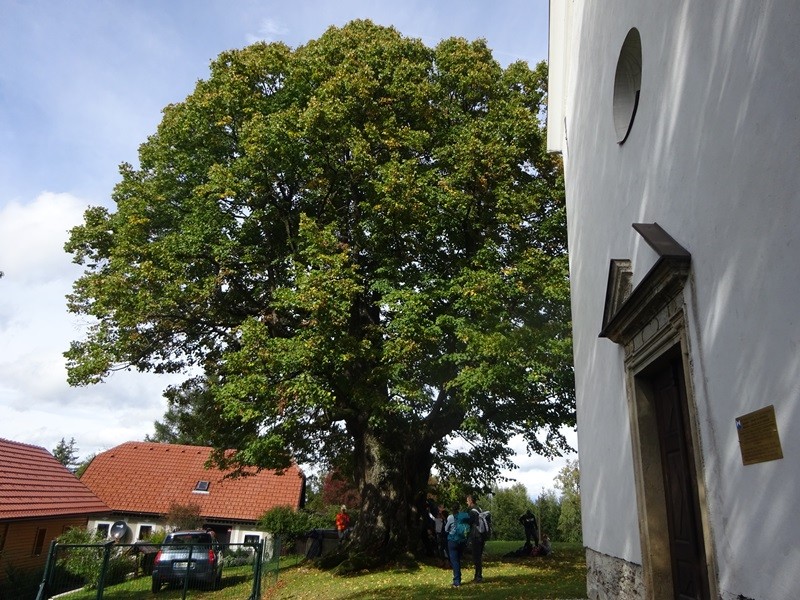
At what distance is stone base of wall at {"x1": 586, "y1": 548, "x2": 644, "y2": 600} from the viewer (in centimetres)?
587

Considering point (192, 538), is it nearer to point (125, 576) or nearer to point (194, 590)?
point (125, 576)

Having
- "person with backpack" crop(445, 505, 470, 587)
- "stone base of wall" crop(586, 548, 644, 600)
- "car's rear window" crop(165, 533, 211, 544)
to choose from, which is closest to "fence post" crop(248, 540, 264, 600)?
"person with backpack" crop(445, 505, 470, 587)

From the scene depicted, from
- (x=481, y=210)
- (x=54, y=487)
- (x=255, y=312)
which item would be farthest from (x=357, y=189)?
(x=54, y=487)

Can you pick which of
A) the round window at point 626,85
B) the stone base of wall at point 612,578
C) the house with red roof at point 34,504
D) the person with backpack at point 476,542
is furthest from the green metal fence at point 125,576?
the round window at point 626,85

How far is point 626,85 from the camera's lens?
693 cm

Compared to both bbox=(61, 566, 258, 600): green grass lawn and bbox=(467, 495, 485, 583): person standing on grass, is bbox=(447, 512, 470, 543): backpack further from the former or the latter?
bbox=(61, 566, 258, 600): green grass lawn

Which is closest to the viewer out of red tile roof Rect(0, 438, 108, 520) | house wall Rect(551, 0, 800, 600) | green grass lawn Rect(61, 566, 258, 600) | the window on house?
house wall Rect(551, 0, 800, 600)

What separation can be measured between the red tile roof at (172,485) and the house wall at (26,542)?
28.2 feet

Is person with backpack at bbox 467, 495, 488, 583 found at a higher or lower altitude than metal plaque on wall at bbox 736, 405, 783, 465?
lower

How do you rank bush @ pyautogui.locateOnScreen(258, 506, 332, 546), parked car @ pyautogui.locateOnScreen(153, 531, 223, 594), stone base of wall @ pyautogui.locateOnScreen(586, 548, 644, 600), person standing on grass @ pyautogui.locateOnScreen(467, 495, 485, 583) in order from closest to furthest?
stone base of wall @ pyautogui.locateOnScreen(586, 548, 644, 600) → parked car @ pyautogui.locateOnScreen(153, 531, 223, 594) → person standing on grass @ pyautogui.locateOnScreen(467, 495, 485, 583) → bush @ pyautogui.locateOnScreen(258, 506, 332, 546)


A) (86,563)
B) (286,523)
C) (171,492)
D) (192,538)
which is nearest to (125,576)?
(86,563)

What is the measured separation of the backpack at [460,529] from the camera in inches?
465

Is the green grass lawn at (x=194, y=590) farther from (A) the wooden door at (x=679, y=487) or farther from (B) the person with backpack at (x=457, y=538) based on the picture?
(A) the wooden door at (x=679, y=487)

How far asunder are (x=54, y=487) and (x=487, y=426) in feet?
55.4
